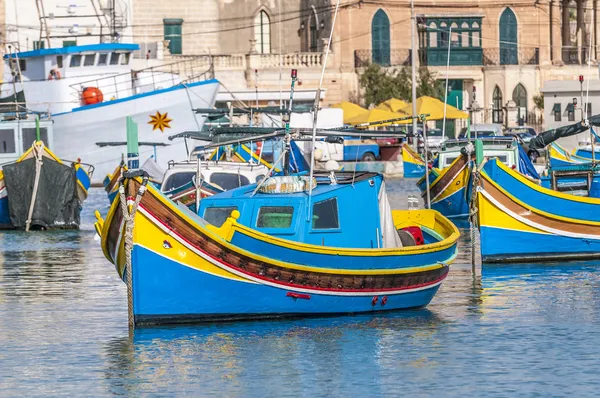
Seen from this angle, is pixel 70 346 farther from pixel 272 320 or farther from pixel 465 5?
pixel 465 5

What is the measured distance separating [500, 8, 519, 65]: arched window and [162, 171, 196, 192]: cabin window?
4741cm

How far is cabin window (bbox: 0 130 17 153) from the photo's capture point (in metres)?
43.9

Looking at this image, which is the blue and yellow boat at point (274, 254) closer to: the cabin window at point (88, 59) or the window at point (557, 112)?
the cabin window at point (88, 59)

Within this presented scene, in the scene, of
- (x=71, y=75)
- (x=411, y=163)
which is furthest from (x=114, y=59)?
(x=411, y=163)

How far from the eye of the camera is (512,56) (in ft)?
268

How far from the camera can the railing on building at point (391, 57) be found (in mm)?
78312

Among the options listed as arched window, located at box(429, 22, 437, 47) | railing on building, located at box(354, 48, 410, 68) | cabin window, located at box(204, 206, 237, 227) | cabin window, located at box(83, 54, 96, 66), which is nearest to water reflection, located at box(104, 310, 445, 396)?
cabin window, located at box(204, 206, 237, 227)

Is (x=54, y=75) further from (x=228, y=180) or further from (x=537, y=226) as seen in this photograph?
(x=537, y=226)

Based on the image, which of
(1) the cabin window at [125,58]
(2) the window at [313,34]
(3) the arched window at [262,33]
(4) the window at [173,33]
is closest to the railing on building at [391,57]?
(2) the window at [313,34]

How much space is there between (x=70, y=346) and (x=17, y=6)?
5583 cm

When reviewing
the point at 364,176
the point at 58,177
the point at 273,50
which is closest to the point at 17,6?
the point at 273,50

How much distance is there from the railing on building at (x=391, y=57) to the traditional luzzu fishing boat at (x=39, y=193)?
125 feet

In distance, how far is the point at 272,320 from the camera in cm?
2122

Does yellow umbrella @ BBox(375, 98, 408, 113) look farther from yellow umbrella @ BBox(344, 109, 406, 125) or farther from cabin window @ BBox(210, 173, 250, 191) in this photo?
cabin window @ BBox(210, 173, 250, 191)
